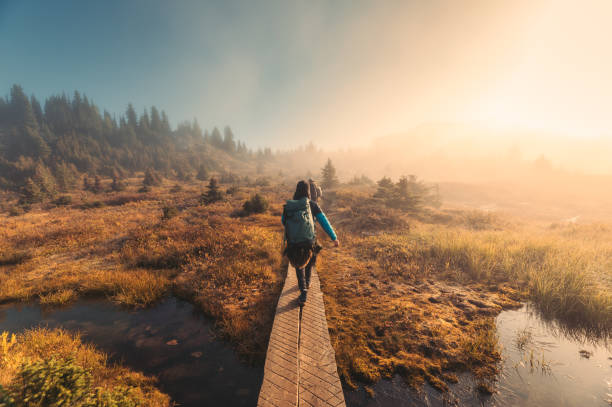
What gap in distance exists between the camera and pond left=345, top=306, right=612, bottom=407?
2.97 metres

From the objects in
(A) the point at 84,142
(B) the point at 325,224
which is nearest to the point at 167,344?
(B) the point at 325,224

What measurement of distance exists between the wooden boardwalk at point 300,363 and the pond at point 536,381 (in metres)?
0.46

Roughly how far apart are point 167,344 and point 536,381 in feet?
21.5

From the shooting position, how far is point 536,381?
3.23 metres

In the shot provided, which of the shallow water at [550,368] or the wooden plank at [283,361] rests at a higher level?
the wooden plank at [283,361]

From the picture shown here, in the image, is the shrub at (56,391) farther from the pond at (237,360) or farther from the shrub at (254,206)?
the shrub at (254,206)

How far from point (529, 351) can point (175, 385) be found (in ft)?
21.1

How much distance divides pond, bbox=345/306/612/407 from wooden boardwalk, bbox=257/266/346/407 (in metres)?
0.46

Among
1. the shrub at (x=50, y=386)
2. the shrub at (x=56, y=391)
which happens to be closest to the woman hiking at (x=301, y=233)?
the shrub at (x=56, y=391)

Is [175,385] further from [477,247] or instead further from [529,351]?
[477,247]

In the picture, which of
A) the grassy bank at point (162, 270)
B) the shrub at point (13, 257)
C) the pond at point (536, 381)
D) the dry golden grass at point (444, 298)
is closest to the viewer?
the pond at point (536, 381)

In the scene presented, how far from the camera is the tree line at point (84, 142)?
2295 inches

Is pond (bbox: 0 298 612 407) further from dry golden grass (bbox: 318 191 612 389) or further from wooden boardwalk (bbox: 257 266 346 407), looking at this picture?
wooden boardwalk (bbox: 257 266 346 407)

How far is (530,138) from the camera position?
416 feet
